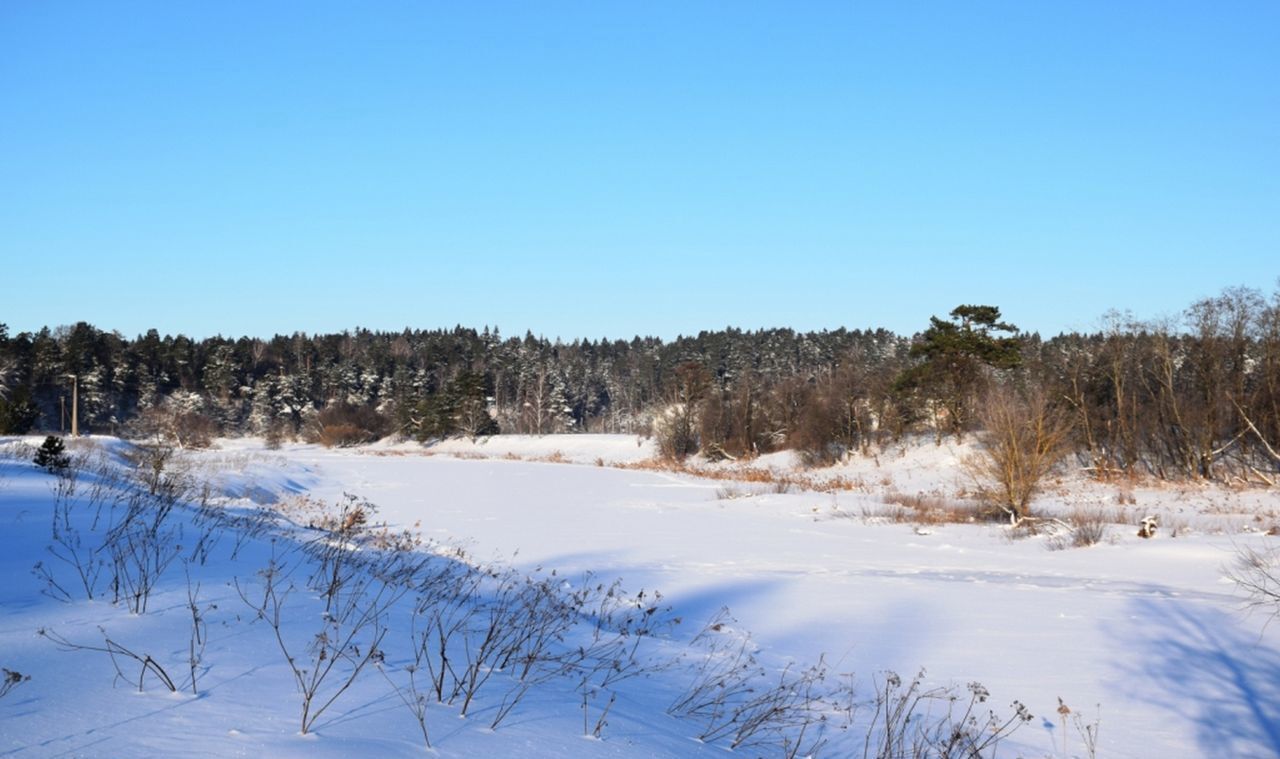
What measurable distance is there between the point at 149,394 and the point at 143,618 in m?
86.1

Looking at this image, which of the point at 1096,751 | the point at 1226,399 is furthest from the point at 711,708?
the point at 1226,399

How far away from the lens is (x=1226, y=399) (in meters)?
33.7

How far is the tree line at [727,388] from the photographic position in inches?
1339

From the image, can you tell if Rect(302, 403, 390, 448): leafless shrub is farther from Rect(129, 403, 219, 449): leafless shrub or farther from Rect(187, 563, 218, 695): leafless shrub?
Rect(187, 563, 218, 695): leafless shrub

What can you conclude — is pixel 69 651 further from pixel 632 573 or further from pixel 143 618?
pixel 632 573

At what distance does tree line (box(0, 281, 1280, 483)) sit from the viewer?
3400 cm

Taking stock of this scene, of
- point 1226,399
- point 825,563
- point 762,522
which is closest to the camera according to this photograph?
point 825,563

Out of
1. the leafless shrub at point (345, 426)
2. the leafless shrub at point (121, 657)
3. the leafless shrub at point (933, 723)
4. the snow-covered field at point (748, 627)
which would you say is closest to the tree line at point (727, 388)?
the leafless shrub at point (345, 426)

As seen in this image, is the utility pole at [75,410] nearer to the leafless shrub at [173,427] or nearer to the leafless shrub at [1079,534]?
the leafless shrub at [173,427]

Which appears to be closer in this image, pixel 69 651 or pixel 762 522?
pixel 69 651

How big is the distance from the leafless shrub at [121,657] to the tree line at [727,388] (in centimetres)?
2428

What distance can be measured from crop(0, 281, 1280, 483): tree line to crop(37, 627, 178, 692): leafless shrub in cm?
2428

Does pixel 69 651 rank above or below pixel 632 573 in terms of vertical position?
above

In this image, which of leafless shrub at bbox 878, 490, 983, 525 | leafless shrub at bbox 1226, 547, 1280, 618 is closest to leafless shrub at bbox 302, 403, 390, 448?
leafless shrub at bbox 878, 490, 983, 525
